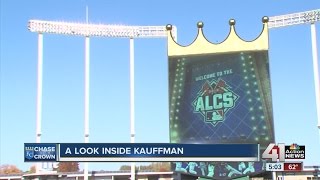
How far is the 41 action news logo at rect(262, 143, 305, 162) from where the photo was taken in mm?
29781

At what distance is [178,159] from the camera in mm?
39844

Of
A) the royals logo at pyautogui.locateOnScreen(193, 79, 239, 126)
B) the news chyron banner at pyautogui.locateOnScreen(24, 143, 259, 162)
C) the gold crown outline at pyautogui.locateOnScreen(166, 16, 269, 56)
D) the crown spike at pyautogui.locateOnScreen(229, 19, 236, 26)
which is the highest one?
the crown spike at pyautogui.locateOnScreen(229, 19, 236, 26)

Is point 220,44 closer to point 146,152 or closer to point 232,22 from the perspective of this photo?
point 232,22

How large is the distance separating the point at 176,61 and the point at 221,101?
27.4 feet

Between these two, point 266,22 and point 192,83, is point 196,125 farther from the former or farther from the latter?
point 266,22

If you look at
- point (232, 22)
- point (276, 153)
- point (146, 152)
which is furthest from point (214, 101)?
point (276, 153)

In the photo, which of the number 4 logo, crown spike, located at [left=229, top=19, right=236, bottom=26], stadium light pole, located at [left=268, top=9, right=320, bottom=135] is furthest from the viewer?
crown spike, located at [left=229, top=19, right=236, bottom=26]

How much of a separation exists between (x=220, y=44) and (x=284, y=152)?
153 feet

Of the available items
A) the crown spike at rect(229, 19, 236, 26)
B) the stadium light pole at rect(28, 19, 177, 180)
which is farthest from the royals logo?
the stadium light pole at rect(28, 19, 177, 180)

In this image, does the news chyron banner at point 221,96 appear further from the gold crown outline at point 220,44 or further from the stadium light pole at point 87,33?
the stadium light pole at point 87,33

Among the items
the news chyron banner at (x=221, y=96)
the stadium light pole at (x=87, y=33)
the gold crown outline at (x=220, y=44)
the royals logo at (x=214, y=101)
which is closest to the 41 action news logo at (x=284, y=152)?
the news chyron banner at (x=221, y=96)

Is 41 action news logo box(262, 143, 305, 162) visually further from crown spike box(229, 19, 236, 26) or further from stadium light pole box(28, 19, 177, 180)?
crown spike box(229, 19, 236, 26)

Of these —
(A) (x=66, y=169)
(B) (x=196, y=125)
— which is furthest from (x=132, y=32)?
(A) (x=66, y=169)

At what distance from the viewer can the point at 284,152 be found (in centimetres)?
3008
